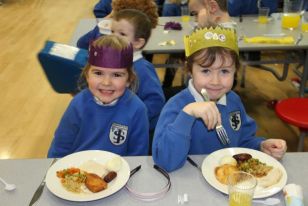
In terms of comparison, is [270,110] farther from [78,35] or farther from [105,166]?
[105,166]

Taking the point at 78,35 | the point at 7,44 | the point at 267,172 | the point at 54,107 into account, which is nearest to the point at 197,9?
the point at 78,35

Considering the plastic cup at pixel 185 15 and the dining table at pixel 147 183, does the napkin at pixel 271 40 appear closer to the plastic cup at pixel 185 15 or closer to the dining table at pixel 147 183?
the plastic cup at pixel 185 15

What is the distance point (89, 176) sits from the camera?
1219mm

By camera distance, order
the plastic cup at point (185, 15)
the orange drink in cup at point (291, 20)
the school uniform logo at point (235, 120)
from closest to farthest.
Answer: the school uniform logo at point (235, 120) → the orange drink in cup at point (291, 20) → the plastic cup at point (185, 15)

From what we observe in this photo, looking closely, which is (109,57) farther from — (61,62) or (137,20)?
(137,20)

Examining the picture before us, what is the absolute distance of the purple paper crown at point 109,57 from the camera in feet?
5.06

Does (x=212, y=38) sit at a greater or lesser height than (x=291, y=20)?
greater

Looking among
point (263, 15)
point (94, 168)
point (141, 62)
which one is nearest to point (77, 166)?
point (94, 168)

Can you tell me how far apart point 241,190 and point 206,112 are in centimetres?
28

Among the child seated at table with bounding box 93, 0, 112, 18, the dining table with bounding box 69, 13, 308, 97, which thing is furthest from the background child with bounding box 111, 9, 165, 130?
the child seated at table with bounding box 93, 0, 112, 18

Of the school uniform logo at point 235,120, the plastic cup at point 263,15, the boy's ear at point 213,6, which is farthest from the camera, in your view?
the plastic cup at point 263,15

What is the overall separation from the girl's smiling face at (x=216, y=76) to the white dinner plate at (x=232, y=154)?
24 centimetres

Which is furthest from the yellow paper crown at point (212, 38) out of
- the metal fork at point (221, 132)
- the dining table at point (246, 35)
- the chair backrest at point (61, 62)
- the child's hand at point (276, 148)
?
the dining table at point (246, 35)

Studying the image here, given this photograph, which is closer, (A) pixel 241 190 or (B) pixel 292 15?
(A) pixel 241 190
